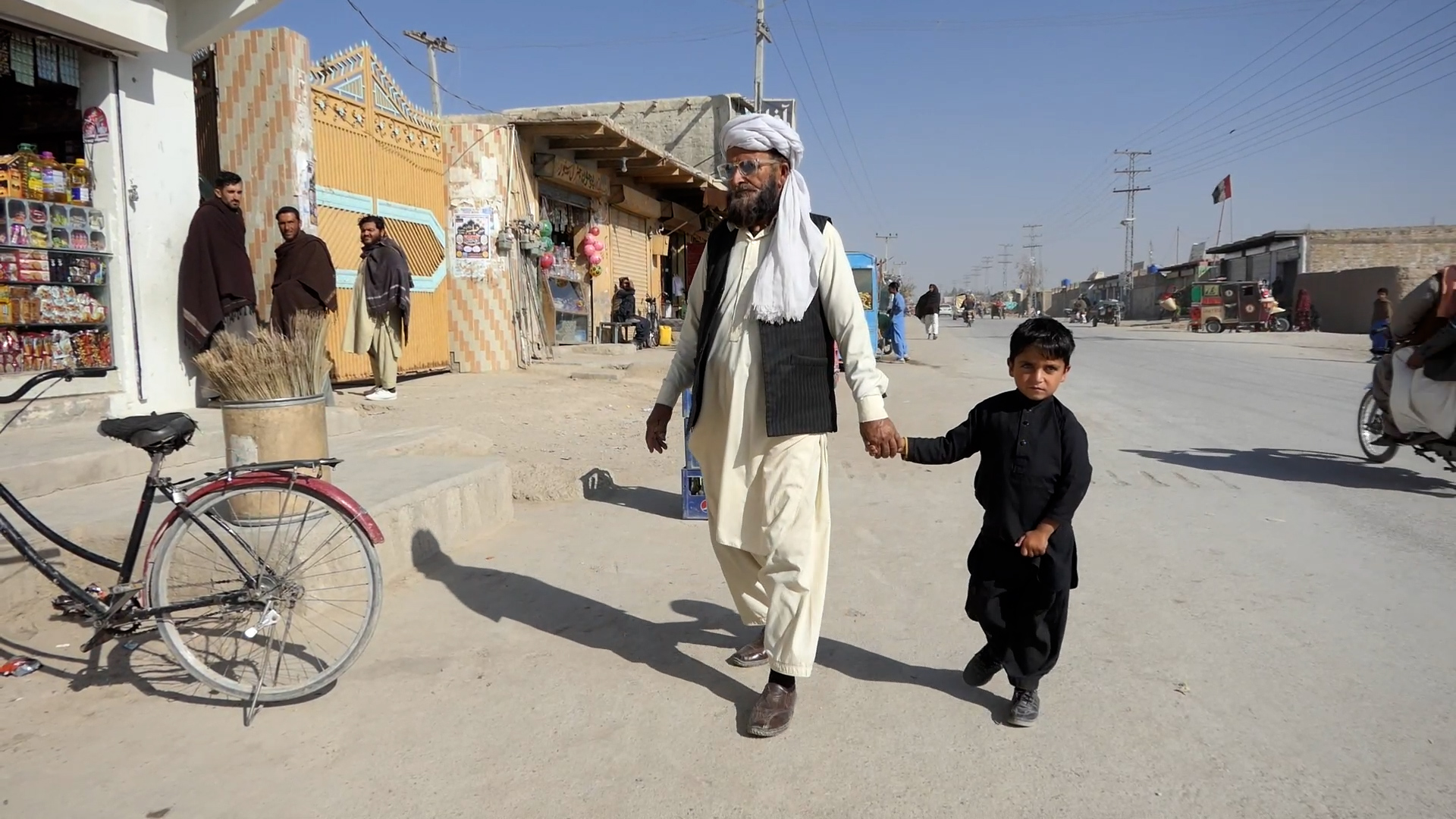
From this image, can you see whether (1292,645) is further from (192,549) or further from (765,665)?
(192,549)

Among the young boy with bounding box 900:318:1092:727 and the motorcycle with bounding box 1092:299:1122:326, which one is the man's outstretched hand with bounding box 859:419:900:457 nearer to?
the young boy with bounding box 900:318:1092:727

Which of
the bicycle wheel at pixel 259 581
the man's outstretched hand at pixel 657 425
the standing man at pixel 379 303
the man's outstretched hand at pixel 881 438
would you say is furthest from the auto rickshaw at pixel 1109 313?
the bicycle wheel at pixel 259 581

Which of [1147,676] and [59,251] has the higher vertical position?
[59,251]

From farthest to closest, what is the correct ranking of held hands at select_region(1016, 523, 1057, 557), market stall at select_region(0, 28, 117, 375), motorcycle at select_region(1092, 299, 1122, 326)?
motorcycle at select_region(1092, 299, 1122, 326)
market stall at select_region(0, 28, 117, 375)
held hands at select_region(1016, 523, 1057, 557)

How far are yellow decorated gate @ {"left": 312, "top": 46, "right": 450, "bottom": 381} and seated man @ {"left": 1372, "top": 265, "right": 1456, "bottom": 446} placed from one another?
893 cm

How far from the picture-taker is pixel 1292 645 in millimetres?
3299

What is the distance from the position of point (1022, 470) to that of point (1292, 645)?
4.92ft

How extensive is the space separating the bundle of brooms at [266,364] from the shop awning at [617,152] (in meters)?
7.49

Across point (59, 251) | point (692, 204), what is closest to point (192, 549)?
point (59, 251)

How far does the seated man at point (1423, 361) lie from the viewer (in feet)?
18.7

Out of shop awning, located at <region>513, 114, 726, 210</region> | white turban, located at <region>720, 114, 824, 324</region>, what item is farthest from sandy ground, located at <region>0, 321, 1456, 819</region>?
shop awning, located at <region>513, 114, 726, 210</region>

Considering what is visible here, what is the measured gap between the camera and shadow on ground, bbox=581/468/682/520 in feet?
18.5

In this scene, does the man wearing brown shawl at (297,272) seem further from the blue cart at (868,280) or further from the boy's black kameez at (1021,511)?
the blue cart at (868,280)

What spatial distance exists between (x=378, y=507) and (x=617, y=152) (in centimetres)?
1220
